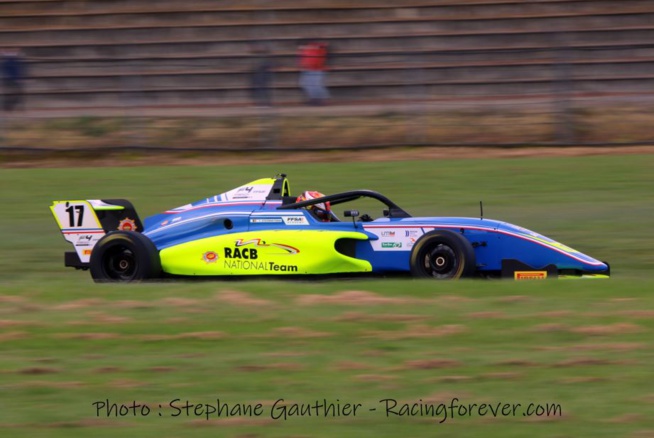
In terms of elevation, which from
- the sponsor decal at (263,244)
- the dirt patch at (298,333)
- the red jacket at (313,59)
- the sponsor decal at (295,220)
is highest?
the red jacket at (313,59)

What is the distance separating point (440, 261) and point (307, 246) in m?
1.10

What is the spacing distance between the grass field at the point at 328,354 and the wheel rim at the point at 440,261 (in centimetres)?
54

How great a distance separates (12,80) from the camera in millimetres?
19297

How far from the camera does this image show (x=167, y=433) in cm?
467

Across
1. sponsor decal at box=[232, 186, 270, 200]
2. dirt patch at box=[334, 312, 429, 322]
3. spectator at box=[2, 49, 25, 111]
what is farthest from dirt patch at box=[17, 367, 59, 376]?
spectator at box=[2, 49, 25, 111]

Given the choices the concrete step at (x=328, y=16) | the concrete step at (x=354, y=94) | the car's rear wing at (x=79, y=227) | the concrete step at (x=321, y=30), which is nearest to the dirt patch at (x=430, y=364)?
the car's rear wing at (x=79, y=227)

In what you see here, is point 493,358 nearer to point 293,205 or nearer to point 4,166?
point 293,205

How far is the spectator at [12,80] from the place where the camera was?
19.2m

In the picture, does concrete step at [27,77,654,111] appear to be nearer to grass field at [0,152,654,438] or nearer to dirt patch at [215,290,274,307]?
grass field at [0,152,654,438]

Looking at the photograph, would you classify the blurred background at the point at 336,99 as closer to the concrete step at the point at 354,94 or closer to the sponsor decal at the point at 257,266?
the concrete step at the point at 354,94

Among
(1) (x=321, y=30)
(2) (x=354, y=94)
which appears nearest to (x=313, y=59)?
(2) (x=354, y=94)

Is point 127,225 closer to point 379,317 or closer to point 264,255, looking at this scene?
point 264,255

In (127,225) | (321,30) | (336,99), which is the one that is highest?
(321,30)

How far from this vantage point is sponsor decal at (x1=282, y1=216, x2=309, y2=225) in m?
8.58
